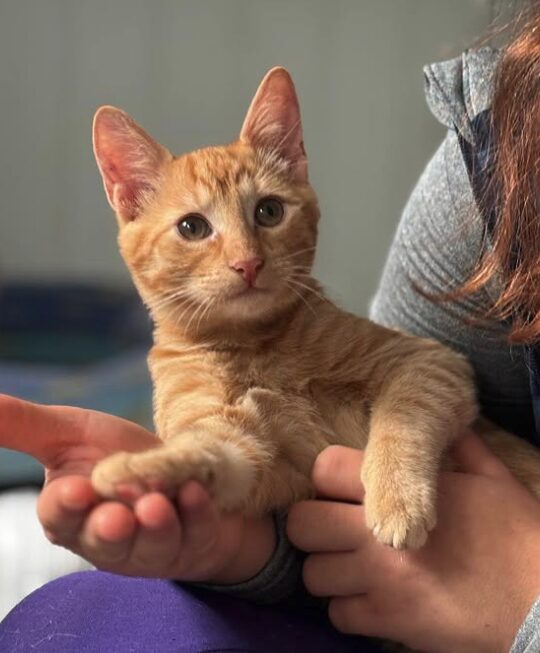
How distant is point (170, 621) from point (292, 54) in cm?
193

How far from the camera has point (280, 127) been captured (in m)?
1.16

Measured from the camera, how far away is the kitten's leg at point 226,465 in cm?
70

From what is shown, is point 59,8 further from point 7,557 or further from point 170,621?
point 170,621

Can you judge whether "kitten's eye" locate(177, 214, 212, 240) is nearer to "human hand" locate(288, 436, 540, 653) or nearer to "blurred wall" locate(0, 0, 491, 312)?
"human hand" locate(288, 436, 540, 653)

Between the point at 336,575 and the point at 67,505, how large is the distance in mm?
369

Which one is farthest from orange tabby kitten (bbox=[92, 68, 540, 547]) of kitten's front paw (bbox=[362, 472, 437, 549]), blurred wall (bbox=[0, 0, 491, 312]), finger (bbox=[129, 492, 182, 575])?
blurred wall (bbox=[0, 0, 491, 312])

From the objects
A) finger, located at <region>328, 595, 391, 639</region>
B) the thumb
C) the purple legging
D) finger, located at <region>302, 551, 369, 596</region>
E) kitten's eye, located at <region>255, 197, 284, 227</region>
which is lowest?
the purple legging

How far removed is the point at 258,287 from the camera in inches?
39.1

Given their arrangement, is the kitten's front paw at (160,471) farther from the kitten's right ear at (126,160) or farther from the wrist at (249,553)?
the kitten's right ear at (126,160)

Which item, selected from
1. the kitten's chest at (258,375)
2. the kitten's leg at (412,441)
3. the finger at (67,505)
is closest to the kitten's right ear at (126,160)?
the kitten's chest at (258,375)

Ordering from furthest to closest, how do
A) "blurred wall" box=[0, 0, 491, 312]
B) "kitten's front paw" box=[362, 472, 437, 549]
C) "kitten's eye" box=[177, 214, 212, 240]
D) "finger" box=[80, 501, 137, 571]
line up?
"blurred wall" box=[0, 0, 491, 312] → "kitten's eye" box=[177, 214, 212, 240] → "kitten's front paw" box=[362, 472, 437, 549] → "finger" box=[80, 501, 137, 571]

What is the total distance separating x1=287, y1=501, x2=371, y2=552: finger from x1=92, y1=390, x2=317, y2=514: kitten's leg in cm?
4

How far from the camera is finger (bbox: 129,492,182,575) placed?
67 cm

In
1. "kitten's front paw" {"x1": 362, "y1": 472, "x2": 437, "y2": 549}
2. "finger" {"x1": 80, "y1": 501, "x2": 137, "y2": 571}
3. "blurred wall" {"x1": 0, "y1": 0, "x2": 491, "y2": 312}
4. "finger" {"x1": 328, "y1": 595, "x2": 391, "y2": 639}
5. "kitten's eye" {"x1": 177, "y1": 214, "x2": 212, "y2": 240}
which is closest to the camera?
"finger" {"x1": 80, "y1": 501, "x2": 137, "y2": 571}
